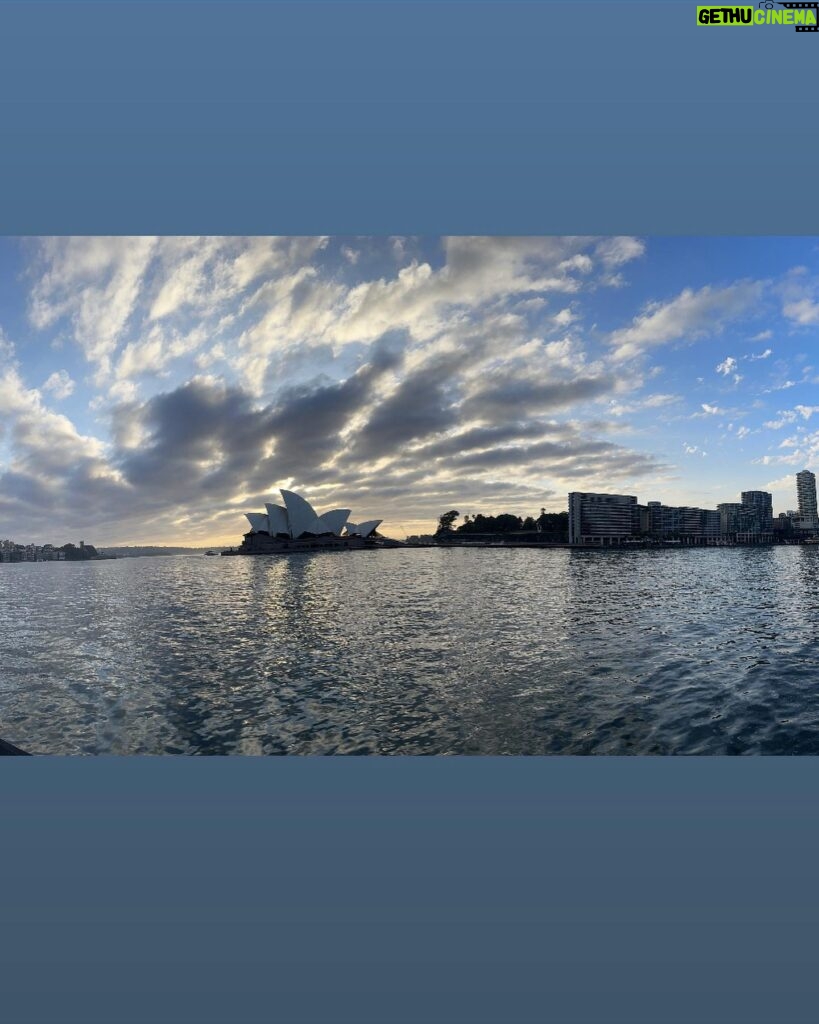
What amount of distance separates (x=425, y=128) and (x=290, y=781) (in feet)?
12.0

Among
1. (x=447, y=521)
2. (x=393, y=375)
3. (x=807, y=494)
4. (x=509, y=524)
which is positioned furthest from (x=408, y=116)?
(x=807, y=494)

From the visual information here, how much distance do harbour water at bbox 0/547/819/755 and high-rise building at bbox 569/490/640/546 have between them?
1.60 ft

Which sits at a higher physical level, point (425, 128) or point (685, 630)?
point (425, 128)

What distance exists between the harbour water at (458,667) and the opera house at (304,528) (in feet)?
3.20

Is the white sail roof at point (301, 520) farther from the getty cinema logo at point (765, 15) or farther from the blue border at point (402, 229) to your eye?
the getty cinema logo at point (765, 15)

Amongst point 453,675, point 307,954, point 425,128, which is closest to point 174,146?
point 425,128

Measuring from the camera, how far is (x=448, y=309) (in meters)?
4.91

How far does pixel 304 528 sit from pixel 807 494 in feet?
28.2

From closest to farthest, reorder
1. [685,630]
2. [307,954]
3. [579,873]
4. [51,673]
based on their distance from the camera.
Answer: [307,954] < [579,873] < [51,673] < [685,630]

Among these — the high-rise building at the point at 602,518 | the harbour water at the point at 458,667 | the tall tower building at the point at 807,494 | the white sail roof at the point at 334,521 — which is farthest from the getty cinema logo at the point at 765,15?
the white sail roof at the point at 334,521

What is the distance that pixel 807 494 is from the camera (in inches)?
185

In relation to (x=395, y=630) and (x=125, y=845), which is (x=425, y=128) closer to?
(x=125, y=845)

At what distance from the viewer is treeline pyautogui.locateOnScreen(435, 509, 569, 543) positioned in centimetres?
615

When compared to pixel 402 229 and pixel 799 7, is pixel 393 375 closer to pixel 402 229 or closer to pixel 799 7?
pixel 402 229
